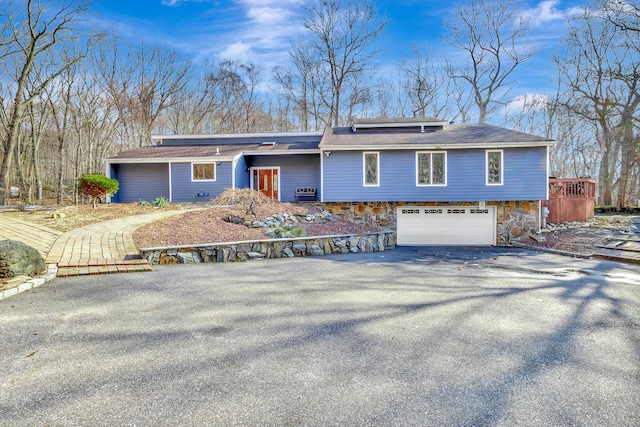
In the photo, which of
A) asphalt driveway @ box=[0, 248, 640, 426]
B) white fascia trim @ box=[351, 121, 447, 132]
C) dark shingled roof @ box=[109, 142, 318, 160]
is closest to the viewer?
asphalt driveway @ box=[0, 248, 640, 426]

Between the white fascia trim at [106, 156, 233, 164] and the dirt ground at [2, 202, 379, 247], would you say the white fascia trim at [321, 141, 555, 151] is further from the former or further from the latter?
the white fascia trim at [106, 156, 233, 164]

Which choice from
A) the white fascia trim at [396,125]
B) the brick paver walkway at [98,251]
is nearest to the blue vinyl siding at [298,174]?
the white fascia trim at [396,125]

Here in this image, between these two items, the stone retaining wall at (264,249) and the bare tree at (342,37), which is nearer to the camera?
the stone retaining wall at (264,249)

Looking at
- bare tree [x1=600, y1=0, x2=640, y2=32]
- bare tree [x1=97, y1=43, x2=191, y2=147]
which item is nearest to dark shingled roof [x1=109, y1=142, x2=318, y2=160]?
bare tree [x1=97, y1=43, x2=191, y2=147]

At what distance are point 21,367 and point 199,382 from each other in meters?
1.42

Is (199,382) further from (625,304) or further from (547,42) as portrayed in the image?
(547,42)

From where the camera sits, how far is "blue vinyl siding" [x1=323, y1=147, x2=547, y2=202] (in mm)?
13336

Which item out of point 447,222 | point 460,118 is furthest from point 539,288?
point 460,118

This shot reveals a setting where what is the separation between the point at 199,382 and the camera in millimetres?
2439

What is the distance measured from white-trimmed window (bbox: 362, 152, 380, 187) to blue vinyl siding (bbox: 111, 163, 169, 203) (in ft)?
30.6

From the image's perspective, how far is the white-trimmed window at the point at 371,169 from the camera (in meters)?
13.9

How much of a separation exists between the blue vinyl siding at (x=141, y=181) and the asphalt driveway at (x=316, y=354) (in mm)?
12213

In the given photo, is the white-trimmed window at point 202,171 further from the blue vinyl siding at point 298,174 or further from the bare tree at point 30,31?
the bare tree at point 30,31

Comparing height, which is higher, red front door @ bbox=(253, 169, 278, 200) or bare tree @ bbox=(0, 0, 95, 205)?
bare tree @ bbox=(0, 0, 95, 205)
